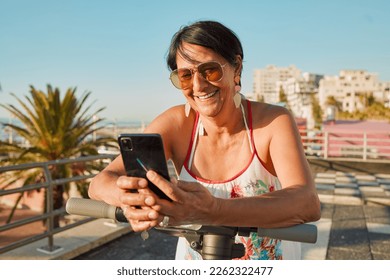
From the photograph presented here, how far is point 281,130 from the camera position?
1.20m

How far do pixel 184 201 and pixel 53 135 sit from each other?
258 inches

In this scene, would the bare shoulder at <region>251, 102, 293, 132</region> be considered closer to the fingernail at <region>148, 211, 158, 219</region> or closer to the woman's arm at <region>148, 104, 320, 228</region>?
the woman's arm at <region>148, 104, 320, 228</region>

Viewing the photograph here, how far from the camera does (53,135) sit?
6.81 metres

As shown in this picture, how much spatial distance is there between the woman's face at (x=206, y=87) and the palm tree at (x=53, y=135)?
584 cm

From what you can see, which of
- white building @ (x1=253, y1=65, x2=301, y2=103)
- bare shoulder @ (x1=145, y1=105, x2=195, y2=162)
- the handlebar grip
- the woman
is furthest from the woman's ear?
white building @ (x1=253, y1=65, x2=301, y2=103)

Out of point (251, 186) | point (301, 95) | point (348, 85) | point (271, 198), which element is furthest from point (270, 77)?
point (271, 198)

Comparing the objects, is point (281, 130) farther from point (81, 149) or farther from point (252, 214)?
point (81, 149)

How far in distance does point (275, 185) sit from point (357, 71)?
370ft

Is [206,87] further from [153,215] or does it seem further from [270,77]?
[270,77]

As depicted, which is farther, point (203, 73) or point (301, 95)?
point (301, 95)

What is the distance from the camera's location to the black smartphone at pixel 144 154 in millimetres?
749

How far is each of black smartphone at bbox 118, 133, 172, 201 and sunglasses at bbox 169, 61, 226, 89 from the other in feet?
1.47

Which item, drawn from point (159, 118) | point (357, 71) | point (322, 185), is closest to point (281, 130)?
point (159, 118)

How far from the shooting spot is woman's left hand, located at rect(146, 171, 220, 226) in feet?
2.43
